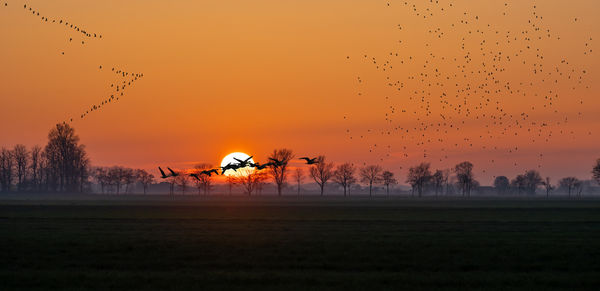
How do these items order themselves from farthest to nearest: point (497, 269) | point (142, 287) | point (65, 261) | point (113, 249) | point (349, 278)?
point (113, 249)
point (65, 261)
point (497, 269)
point (349, 278)
point (142, 287)

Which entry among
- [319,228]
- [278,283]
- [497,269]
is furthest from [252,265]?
[319,228]

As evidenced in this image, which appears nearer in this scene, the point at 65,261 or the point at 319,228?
the point at 65,261

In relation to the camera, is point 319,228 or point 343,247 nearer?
point 343,247

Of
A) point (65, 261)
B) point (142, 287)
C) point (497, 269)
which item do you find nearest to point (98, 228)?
point (65, 261)

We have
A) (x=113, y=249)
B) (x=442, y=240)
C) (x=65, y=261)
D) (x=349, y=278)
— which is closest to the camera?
(x=349, y=278)

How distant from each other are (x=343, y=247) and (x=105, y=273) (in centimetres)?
1526

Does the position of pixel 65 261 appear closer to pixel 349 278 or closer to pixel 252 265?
pixel 252 265

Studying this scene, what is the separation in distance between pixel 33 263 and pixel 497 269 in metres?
22.7

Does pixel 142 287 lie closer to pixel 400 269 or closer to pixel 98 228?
pixel 400 269

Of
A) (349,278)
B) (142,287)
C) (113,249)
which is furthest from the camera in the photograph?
(113,249)

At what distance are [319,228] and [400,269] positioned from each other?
25472mm

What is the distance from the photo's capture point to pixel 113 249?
124ft

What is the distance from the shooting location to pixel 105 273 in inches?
1152

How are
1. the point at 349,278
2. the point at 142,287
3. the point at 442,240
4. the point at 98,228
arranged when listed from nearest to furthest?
the point at 142,287, the point at 349,278, the point at 442,240, the point at 98,228
